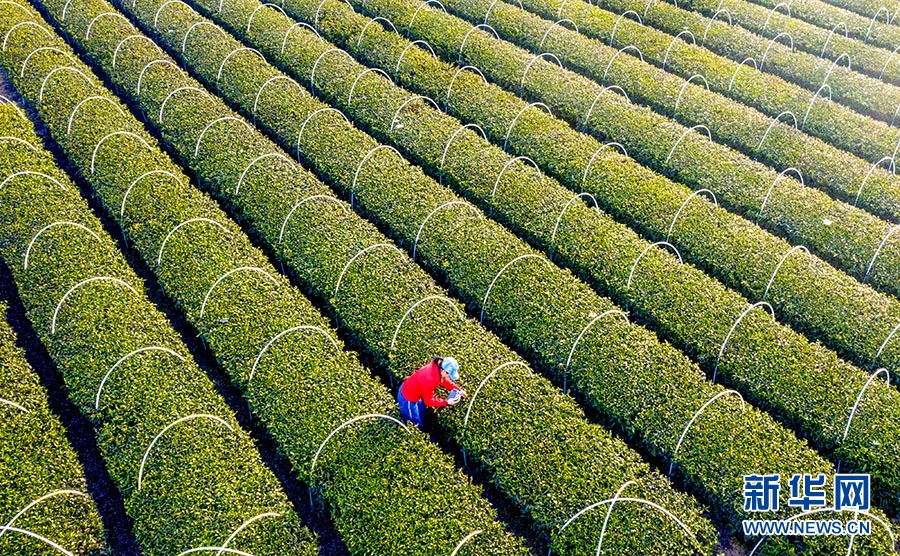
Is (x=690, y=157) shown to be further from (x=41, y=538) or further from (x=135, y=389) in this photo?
(x=41, y=538)

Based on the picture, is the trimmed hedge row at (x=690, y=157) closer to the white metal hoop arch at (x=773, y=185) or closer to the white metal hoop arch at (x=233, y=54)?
the white metal hoop arch at (x=773, y=185)

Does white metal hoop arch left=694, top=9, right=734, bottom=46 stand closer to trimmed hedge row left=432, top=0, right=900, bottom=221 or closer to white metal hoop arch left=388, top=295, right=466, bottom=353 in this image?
trimmed hedge row left=432, top=0, right=900, bottom=221

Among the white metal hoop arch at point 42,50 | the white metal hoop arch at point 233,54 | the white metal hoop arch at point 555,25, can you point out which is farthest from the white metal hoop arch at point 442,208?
the white metal hoop arch at point 42,50

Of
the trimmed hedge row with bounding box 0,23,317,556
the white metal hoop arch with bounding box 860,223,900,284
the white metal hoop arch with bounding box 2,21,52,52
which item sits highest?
the white metal hoop arch with bounding box 860,223,900,284

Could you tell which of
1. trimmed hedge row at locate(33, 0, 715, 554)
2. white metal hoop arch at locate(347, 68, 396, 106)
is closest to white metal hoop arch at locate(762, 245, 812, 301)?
trimmed hedge row at locate(33, 0, 715, 554)

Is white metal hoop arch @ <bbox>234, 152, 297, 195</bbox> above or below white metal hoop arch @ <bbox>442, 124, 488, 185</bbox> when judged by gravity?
below

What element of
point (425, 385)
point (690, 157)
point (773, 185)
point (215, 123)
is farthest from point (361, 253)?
point (773, 185)
